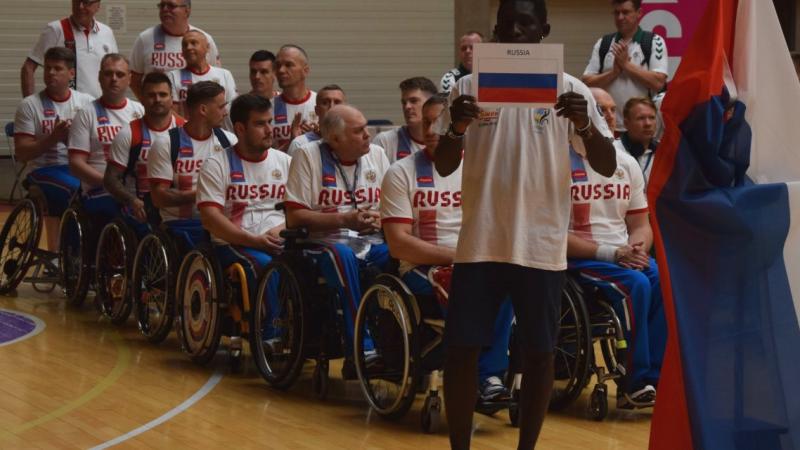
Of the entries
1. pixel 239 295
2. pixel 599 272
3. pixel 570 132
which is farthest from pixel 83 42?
pixel 570 132

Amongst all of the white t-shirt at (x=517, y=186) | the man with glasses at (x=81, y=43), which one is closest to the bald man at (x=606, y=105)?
the white t-shirt at (x=517, y=186)

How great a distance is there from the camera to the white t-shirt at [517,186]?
14.4ft

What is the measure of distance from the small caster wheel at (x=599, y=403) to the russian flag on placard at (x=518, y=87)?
203cm

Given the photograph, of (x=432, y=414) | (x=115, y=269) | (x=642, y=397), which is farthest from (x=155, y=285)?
(x=642, y=397)

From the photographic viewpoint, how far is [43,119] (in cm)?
920

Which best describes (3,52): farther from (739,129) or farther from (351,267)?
(739,129)

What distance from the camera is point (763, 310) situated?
4.18 meters

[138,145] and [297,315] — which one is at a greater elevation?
[138,145]

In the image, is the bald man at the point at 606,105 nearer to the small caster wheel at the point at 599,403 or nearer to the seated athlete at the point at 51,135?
Result: the small caster wheel at the point at 599,403

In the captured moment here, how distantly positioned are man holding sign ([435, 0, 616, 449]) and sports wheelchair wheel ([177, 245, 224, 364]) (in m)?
2.52

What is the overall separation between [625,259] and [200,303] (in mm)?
2157

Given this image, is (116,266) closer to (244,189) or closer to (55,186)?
(55,186)

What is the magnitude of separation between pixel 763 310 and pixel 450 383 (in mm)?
992

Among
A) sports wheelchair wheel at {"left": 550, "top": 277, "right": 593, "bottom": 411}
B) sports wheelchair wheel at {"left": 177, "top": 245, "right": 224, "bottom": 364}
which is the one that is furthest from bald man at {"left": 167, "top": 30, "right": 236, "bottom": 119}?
sports wheelchair wheel at {"left": 550, "top": 277, "right": 593, "bottom": 411}
